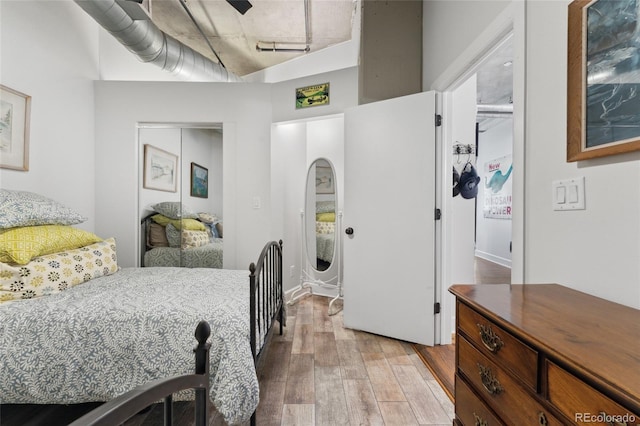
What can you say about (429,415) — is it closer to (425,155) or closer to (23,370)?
(425,155)

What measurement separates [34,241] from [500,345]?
239 centimetres

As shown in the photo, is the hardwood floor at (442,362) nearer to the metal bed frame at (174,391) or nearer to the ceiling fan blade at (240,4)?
the metal bed frame at (174,391)

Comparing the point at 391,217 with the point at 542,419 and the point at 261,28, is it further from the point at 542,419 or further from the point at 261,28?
the point at 261,28

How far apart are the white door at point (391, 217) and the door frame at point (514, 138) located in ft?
0.29

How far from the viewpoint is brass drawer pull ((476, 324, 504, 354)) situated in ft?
2.63

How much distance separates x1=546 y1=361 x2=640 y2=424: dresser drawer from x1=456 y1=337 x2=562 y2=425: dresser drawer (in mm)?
50

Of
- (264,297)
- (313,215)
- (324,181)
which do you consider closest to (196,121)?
(324,181)

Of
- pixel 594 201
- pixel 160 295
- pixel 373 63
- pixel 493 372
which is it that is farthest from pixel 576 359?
pixel 373 63

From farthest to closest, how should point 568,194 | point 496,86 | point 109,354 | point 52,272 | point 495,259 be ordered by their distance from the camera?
point 495,259 → point 496,86 → point 52,272 → point 109,354 → point 568,194

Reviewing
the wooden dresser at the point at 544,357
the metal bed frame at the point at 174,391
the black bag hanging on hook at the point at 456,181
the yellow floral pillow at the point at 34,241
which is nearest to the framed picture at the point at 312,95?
the black bag hanging on hook at the point at 456,181

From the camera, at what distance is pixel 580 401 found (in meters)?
0.55

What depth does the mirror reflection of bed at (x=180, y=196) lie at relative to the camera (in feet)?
10.4

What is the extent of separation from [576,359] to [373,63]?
2.70 meters

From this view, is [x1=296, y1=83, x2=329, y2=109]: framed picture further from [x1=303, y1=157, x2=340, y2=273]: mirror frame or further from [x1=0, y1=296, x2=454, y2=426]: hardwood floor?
[x1=0, y1=296, x2=454, y2=426]: hardwood floor
